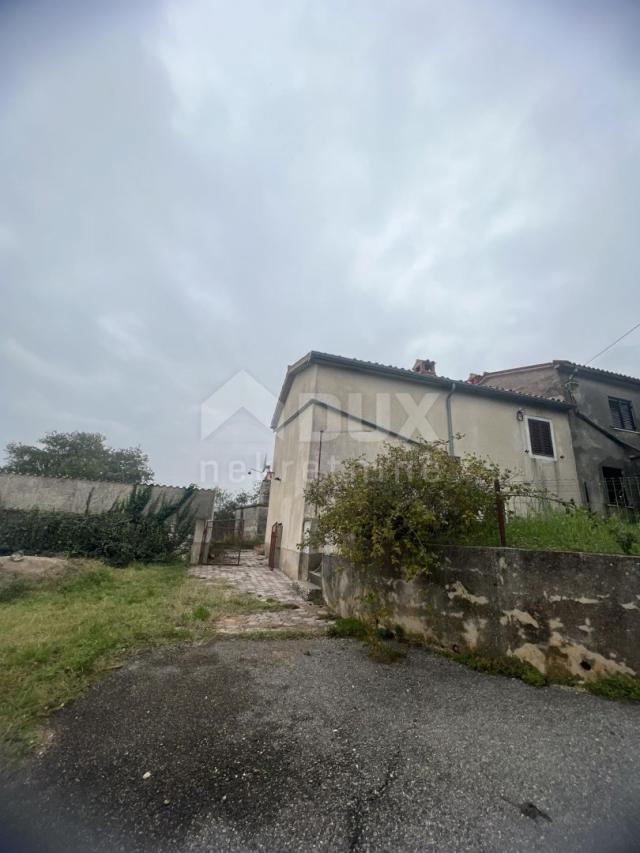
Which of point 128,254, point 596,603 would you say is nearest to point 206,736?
point 596,603

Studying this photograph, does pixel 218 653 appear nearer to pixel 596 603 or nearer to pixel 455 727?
pixel 455 727

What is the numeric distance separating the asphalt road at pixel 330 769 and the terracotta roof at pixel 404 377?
306 inches

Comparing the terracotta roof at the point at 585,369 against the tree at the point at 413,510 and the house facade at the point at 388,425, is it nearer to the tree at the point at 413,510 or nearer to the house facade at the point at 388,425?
the house facade at the point at 388,425

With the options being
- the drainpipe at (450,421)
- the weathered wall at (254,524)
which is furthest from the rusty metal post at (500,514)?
the weathered wall at (254,524)

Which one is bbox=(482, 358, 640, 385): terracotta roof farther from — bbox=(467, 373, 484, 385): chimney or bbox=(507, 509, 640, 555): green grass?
bbox=(507, 509, 640, 555): green grass

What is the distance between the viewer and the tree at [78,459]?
2205 cm

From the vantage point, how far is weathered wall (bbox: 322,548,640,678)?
272cm

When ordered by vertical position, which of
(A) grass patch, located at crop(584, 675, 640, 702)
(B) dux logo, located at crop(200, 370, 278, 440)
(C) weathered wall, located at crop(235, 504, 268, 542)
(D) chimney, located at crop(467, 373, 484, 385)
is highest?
(D) chimney, located at crop(467, 373, 484, 385)

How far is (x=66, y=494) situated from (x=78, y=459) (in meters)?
13.9

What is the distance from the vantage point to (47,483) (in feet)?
37.7

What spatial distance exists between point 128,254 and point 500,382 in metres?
15.2

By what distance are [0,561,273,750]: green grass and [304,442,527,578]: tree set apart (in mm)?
2306

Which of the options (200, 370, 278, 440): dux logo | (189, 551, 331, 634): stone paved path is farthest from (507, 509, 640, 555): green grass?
(200, 370, 278, 440): dux logo

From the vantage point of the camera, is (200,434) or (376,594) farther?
(200,434)
